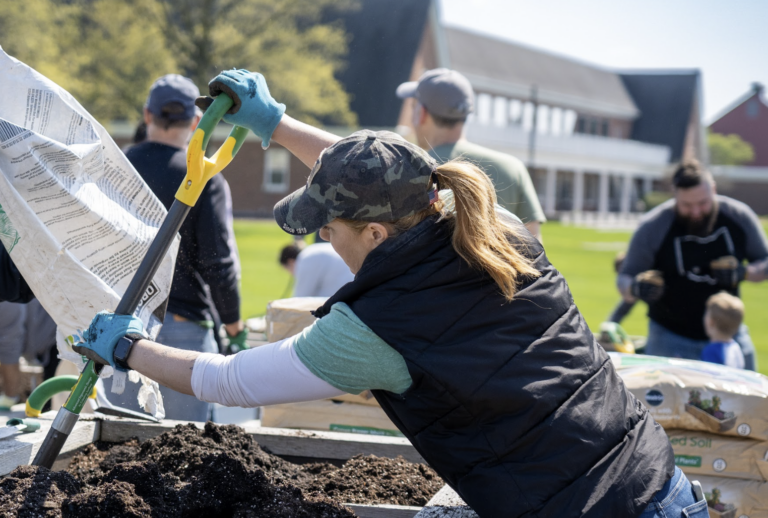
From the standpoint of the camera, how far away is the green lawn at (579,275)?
11991 millimetres

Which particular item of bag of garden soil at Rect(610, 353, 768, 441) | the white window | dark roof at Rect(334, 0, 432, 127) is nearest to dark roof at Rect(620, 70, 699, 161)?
dark roof at Rect(334, 0, 432, 127)

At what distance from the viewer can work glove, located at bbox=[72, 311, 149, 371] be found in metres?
1.98

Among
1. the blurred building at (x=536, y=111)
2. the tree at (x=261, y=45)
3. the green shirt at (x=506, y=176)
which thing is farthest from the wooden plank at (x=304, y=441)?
the tree at (x=261, y=45)

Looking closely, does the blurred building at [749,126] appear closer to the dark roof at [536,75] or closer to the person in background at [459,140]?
the dark roof at [536,75]

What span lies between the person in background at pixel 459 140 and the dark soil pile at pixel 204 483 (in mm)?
1675

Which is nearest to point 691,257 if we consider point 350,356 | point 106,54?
point 350,356

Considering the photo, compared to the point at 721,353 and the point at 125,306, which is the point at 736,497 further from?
the point at 125,306

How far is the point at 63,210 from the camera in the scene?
246cm

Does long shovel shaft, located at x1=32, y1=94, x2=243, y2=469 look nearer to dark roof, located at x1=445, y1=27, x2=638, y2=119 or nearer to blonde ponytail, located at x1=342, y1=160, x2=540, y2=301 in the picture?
blonde ponytail, located at x1=342, y1=160, x2=540, y2=301

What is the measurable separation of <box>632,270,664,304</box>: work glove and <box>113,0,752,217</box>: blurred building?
20.4 m

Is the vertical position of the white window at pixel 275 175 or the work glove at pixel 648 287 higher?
the work glove at pixel 648 287

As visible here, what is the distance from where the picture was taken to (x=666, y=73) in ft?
165

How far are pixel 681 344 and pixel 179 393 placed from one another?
332 centimetres

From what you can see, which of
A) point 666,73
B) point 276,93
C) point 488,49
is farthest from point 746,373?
point 666,73
